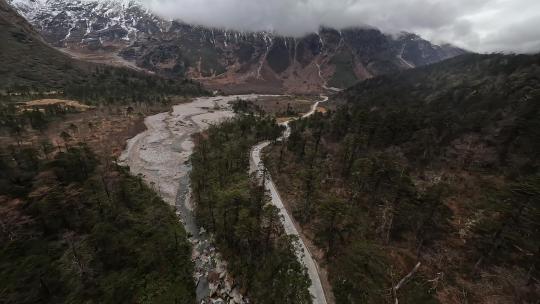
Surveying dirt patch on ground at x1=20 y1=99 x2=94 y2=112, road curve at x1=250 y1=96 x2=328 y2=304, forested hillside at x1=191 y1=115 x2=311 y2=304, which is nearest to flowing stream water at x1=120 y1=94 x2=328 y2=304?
road curve at x1=250 y1=96 x2=328 y2=304

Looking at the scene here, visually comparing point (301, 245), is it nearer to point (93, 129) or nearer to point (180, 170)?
point (180, 170)

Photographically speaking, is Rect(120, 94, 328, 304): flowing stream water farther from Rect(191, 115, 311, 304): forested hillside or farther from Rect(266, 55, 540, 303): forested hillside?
Rect(266, 55, 540, 303): forested hillside

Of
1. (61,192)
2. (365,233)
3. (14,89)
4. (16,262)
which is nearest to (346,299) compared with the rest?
(365,233)

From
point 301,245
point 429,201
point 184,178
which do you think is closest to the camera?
point 429,201

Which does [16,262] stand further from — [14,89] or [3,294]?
[14,89]

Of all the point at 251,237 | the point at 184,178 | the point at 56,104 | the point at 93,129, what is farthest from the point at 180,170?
the point at 56,104

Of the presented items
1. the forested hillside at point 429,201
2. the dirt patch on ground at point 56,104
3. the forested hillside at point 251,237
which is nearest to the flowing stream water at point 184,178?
the forested hillside at point 251,237

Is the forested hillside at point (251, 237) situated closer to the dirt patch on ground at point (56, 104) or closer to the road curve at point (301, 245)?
the road curve at point (301, 245)

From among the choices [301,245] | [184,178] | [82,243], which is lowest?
[184,178]
